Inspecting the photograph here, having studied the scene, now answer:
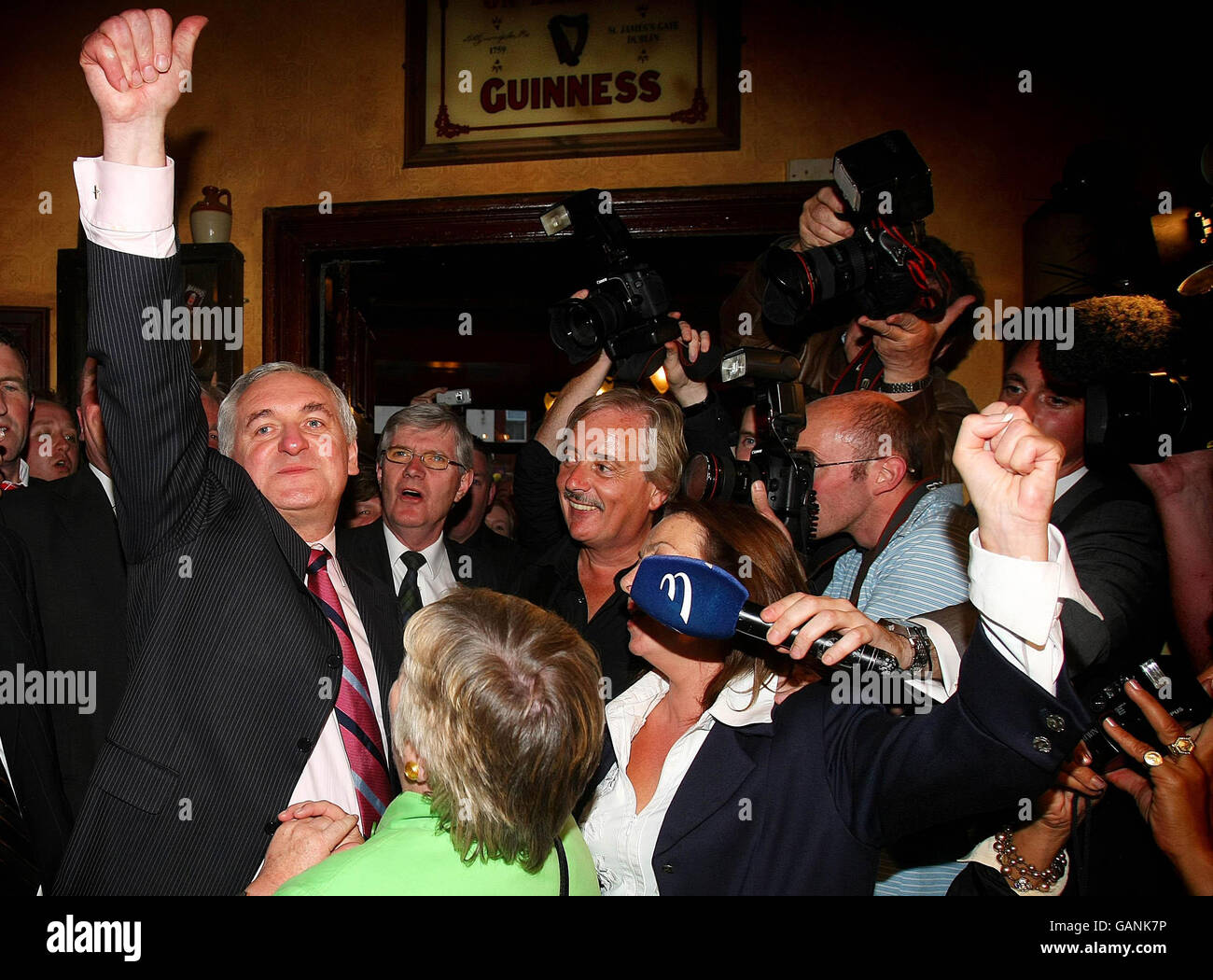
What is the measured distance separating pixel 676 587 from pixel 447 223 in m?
2.63

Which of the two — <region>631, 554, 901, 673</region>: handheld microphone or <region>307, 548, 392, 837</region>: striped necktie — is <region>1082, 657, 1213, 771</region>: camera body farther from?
<region>307, 548, 392, 837</region>: striped necktie

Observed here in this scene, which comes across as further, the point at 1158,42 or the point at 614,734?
the point at 1158,42

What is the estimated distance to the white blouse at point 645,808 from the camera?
142 cm

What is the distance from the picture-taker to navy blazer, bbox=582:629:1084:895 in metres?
1.03

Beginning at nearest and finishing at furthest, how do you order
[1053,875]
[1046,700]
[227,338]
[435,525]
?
[1046,700], [1053,875], [435,525], [227,338]

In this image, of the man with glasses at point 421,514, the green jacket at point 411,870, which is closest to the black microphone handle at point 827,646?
the green jacket at point 411,870

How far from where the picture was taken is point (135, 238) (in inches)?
50.2

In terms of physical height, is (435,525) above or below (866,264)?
below

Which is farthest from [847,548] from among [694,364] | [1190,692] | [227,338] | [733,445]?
[227,338]

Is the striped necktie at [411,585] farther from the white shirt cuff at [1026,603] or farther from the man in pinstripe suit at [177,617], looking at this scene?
the white shirt cuff at [1026,603]

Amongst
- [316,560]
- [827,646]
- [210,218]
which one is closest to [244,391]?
[316,560]

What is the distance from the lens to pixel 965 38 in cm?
329
